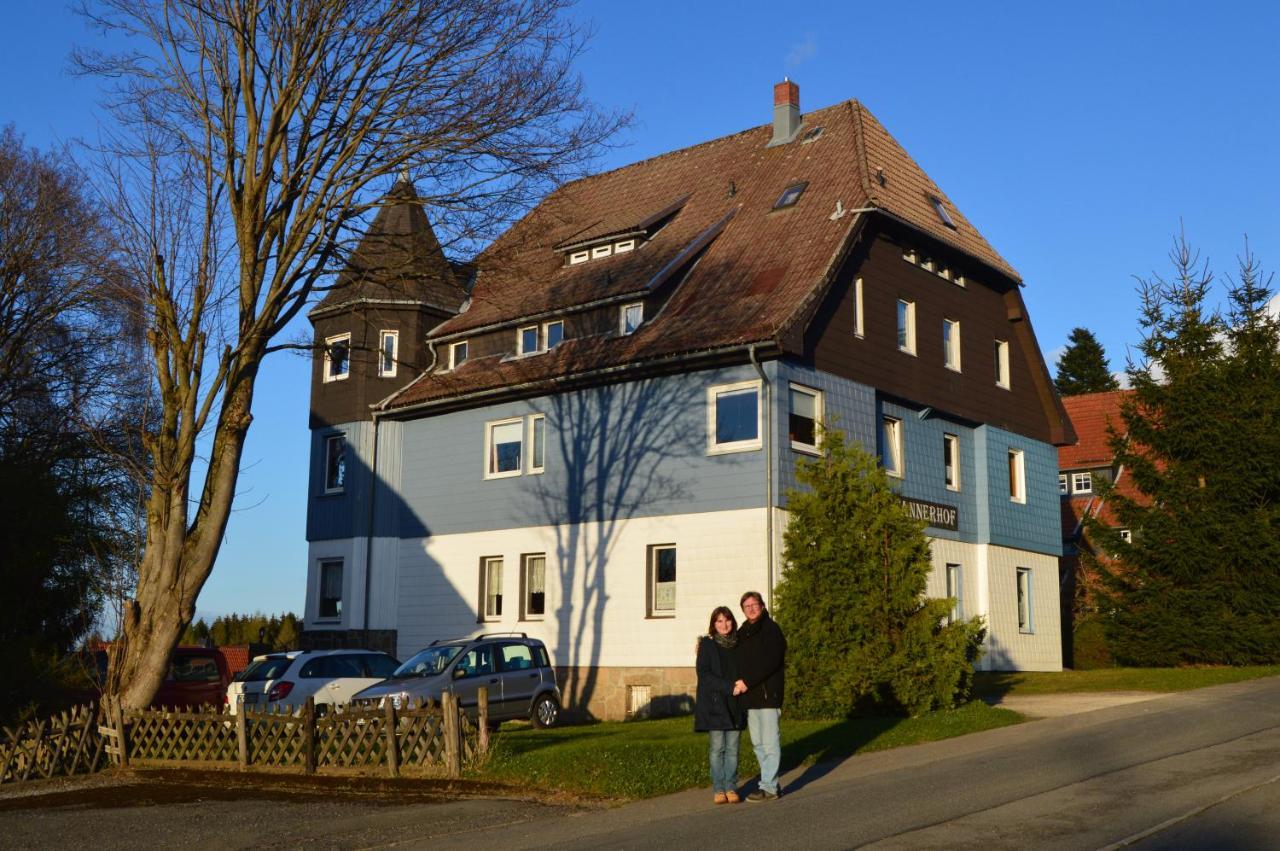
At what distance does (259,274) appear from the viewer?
19.2 metres

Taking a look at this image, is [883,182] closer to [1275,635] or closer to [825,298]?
[825,298]

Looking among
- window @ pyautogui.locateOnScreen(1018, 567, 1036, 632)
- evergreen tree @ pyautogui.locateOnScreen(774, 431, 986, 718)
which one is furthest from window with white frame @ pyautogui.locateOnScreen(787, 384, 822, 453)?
window @ pyautogui.locateOnScreen(1018, 567, 1036, 632)

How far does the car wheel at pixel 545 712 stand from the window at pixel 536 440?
6521mm

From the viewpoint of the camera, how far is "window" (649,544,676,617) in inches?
1056

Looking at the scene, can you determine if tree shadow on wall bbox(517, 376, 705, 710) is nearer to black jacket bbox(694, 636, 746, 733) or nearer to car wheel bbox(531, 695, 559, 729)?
car wheel bbox(531, 695, 559, 729)

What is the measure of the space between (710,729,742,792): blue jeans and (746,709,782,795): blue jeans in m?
0.20

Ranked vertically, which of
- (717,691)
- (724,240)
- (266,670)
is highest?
(724,240)

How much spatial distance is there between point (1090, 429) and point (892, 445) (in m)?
23.9

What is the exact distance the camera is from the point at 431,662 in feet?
75.6

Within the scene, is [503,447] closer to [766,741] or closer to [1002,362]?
[1002,362]

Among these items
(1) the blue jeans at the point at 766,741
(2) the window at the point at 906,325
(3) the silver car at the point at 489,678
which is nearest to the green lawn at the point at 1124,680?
(2) the window at the point at 906,325

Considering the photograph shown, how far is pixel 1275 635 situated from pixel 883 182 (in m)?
12.5

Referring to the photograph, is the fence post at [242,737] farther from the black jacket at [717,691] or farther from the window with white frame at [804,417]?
the window with white frame at [804,417]

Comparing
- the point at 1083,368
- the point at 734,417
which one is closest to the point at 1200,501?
the point at 734,417
